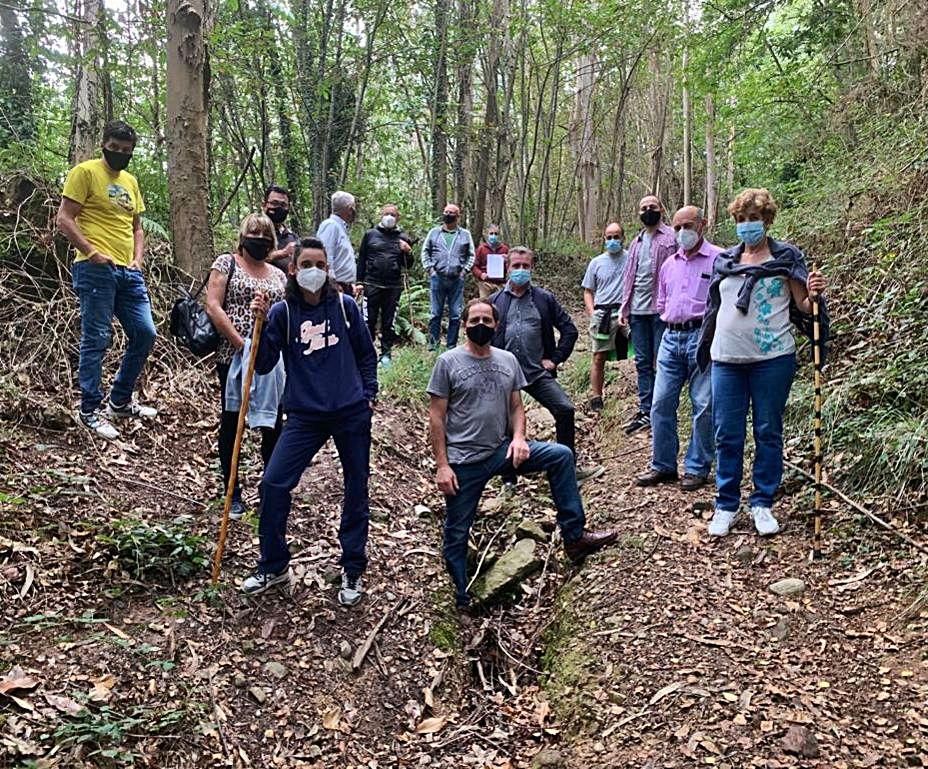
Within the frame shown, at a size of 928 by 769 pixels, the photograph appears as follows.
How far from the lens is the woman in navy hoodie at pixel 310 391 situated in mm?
4016

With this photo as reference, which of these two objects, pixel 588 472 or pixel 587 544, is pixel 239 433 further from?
pixel 588 472

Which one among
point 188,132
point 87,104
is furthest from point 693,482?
point 87,104

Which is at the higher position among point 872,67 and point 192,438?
point 872,67

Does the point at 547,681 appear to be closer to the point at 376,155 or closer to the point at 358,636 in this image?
the point at 358,636

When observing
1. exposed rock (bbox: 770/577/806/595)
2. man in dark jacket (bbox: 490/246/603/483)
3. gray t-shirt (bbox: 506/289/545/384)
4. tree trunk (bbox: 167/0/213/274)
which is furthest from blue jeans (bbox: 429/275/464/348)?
exposed rock (bbox: 770/577/806/595)

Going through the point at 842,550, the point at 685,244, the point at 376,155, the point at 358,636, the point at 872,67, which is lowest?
the point at 358,636

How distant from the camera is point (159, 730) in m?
3.06

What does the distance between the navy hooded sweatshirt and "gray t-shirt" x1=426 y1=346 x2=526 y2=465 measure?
621 millimetres

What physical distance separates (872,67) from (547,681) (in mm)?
8227

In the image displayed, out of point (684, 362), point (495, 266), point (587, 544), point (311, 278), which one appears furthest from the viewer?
point (495, 266)

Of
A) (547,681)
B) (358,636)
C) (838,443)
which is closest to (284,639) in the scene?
(358,636)

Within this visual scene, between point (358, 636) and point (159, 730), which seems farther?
point (358, 636)

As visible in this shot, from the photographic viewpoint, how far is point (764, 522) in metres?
4.53

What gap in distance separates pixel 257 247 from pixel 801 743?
3.97 m
